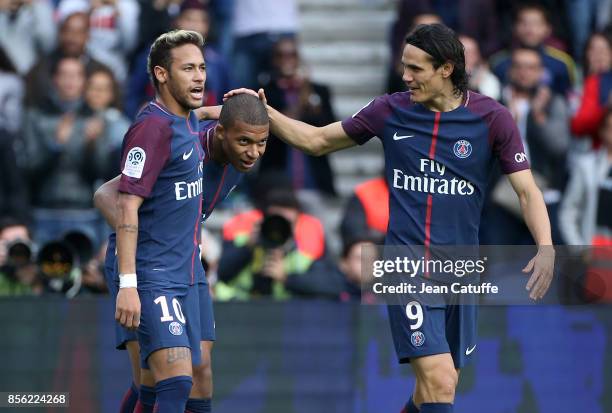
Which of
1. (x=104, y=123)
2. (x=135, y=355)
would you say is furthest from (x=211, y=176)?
(x=104, y=123)

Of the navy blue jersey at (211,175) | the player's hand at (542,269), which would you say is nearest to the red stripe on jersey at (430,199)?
the player's hand at (542,269)

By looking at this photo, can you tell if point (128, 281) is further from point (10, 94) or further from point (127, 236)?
point (10, 94)

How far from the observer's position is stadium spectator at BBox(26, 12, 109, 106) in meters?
12.1

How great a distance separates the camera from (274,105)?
12414 mm

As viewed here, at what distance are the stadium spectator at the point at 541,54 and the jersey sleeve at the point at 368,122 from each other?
4.82 metres

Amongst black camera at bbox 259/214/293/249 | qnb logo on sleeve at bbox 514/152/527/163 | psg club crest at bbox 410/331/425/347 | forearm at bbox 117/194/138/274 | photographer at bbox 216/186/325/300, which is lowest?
photographer at bbox 216/186/325/300

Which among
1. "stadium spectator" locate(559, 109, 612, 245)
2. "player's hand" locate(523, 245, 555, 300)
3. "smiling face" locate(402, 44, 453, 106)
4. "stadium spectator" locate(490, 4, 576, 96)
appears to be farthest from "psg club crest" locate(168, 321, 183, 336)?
"stadium spectator" locate(490, 4, 576, 96)

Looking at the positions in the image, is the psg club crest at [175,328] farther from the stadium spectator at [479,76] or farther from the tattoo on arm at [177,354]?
the stadium spectator at [479,76]

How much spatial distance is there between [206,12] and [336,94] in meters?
1.67

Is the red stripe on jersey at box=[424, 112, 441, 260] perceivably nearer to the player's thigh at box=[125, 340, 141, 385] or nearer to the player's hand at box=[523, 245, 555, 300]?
the player's hand at box=[523, 245, 555, 300]

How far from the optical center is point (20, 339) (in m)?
9.88

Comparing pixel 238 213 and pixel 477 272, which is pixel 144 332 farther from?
pixel 238 213

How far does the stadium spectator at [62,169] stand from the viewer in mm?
11664

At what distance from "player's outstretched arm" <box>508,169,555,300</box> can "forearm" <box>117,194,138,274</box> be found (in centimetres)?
208
